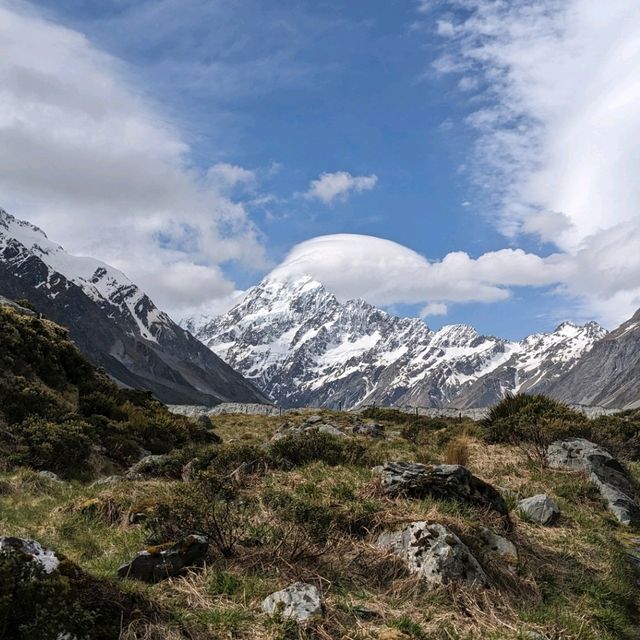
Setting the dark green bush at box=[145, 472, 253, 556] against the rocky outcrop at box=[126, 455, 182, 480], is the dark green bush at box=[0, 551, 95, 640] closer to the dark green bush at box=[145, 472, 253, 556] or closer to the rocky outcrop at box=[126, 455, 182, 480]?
the dark green bush at box=[145, 472, 253, 556]

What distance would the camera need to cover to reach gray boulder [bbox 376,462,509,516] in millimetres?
10141

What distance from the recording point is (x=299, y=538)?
780cm

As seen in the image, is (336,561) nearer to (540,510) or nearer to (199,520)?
(199,520)

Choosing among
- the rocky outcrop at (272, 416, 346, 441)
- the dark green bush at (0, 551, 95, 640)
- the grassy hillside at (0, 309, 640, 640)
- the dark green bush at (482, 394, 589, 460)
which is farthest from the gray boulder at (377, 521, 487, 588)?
the dark green bush at (482, 394, 589, 460)

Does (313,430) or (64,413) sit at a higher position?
(313,430)

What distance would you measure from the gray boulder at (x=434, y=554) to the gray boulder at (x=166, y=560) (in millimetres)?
2653

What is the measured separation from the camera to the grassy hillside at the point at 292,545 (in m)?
5.65

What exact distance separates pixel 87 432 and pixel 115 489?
8252 millimetres

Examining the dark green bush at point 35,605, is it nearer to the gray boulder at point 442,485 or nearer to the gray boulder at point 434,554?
the gray boulder at point 434,554

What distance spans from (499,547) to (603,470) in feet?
26.7

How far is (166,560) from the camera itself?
6.95 metres

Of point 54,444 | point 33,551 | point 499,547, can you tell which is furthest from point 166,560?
point 54,444

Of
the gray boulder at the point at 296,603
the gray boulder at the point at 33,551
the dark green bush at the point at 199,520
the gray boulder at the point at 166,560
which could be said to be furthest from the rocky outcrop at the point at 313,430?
the gray boulder at the point at 33,551

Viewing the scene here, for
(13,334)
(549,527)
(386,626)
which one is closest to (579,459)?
(549,527)
